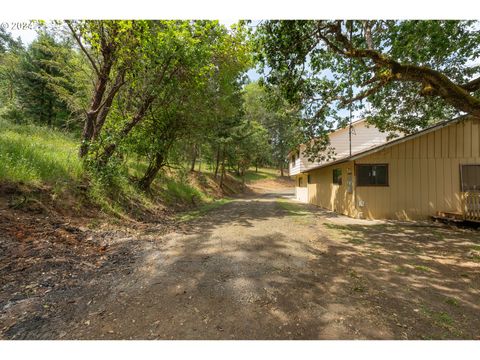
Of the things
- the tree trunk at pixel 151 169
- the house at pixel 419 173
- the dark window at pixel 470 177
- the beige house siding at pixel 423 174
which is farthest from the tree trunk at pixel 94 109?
the dark window at pixel 470 177

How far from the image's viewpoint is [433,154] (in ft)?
32.9

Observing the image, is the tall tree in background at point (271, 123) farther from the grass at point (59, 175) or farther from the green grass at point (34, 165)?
the green grass at point (34, 165)

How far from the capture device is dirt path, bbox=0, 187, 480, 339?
7.71 ft

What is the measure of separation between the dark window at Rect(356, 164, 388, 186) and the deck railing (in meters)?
2.86

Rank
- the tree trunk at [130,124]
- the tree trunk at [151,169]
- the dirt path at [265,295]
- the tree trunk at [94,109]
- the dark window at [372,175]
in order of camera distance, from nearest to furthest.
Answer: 1. the dirt path at [265,295]
2. the tree trunk at [94,109]
3. the tree trunk at [130,124]
4. the dark window at [372,175]
5. the tree trunk at [151,169]

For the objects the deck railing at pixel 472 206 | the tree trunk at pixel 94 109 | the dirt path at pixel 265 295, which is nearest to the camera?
the dirt path at pixel 265 295

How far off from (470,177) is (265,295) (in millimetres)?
12274

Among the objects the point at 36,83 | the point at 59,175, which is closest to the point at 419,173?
the point at 59,175

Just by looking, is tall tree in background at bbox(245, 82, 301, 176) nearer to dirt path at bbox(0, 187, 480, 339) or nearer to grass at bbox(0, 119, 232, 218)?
grass at bbox(0, 119, 232, 218)

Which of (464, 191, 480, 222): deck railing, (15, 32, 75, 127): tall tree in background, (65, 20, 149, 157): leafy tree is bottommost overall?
(464, 191, 480, 222): deck railing

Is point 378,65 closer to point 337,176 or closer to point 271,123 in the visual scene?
point 337,176

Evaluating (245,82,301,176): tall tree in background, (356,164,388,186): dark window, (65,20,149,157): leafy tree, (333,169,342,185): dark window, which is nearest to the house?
(356,164,388,186): dark window

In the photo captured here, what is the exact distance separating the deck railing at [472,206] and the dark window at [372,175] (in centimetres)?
286

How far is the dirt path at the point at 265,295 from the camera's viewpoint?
2.35 m
